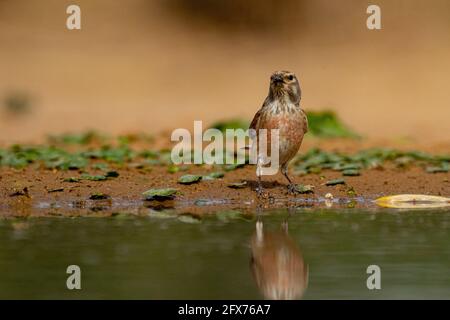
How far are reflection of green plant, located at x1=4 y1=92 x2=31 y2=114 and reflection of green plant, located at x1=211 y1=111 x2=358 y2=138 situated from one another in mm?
5807

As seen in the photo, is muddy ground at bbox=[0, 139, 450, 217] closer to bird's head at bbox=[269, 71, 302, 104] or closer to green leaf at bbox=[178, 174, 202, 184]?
green leaf at bbox=[178, 174, 202, 184]

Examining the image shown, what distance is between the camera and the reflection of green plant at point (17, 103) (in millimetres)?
23297

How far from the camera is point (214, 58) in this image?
26969 mm

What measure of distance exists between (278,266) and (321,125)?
10.6 m

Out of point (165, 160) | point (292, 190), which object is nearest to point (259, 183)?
point (292, 190)

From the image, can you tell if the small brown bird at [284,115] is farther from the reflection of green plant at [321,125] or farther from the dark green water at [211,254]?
the reflection of green plant at [321,125]

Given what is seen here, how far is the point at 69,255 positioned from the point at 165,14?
19490mm

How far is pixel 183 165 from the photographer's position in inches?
579

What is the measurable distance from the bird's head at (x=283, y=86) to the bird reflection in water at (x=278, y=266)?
8.80 ft

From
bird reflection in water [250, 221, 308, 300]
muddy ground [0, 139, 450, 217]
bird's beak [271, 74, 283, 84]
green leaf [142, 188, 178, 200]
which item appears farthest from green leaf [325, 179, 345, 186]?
bird reflection in water [250, 221, 308, 300]

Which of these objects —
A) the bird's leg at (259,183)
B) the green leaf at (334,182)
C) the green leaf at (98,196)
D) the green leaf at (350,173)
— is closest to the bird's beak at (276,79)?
the bird's leg at (259,183)

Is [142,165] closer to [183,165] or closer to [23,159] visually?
[183,165]

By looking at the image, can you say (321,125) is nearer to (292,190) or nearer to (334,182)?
(334,182)
